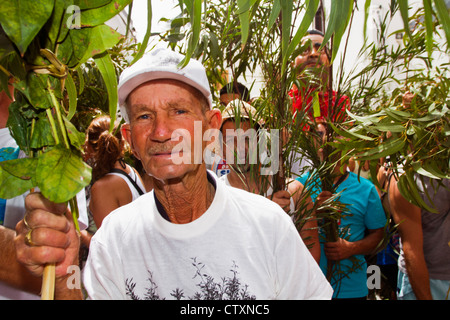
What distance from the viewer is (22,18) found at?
580 millimetres

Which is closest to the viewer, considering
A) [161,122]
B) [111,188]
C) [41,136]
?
[41,136]

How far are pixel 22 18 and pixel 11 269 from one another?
1.03 m

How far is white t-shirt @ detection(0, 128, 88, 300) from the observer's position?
1462mm

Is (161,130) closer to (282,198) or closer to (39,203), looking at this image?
(39,203)

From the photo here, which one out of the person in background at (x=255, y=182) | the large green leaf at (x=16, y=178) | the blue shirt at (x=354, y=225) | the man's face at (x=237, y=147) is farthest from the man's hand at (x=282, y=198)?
the large green leaf at (x=16, y=178)

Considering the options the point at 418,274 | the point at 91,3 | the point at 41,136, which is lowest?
the point at 418,274

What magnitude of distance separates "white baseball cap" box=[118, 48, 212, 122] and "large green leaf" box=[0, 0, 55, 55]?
60cm

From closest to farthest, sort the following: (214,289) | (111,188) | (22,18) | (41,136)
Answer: (22,18)
(41,136)
(214,289)
(111,188)

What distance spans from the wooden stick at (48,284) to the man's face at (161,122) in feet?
1.70

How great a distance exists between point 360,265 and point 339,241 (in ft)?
0.70

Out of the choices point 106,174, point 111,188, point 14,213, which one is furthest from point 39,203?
point 106,174

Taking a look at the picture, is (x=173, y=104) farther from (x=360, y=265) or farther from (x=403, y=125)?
(x=360, y=265)

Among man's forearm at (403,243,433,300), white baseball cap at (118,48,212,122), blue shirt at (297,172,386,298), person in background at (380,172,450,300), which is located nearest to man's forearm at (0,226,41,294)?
white baseball cap at (118,48,212,122)

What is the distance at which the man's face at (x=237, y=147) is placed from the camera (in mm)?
2059
